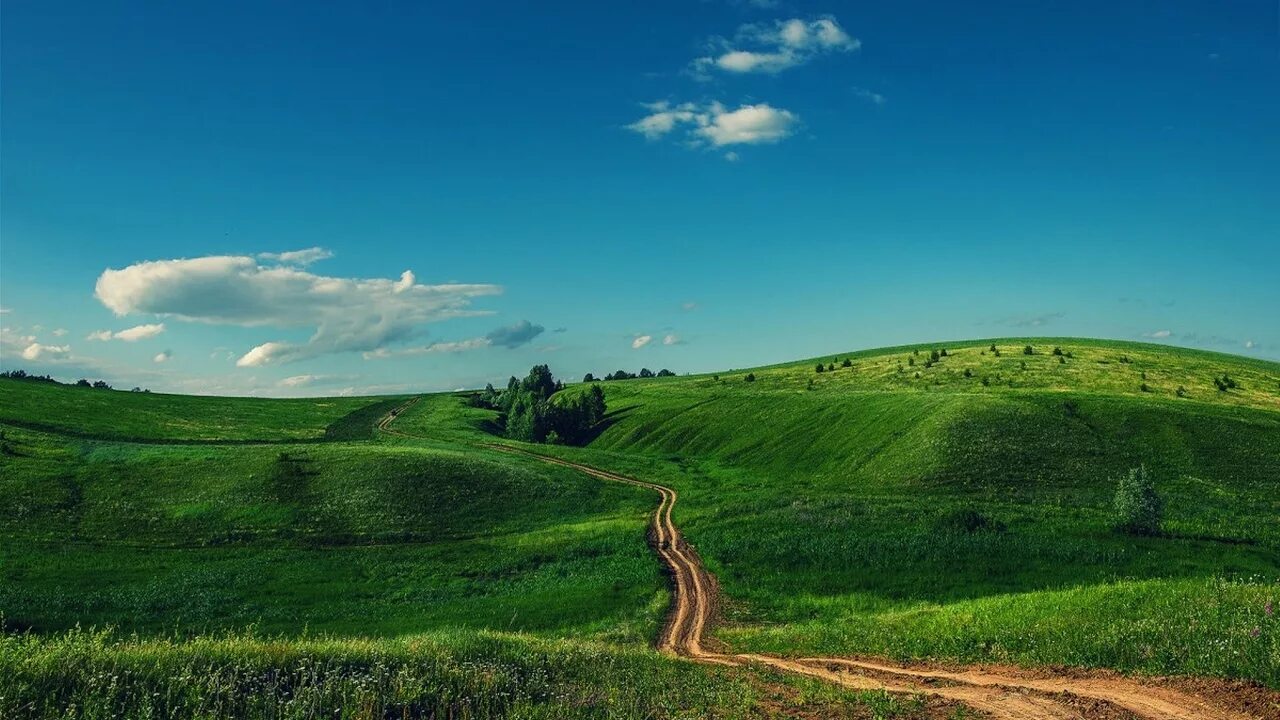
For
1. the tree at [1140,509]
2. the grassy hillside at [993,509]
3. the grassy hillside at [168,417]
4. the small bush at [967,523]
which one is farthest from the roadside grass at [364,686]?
the grassy hillside at [168,417]

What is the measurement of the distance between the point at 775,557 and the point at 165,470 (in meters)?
62.3

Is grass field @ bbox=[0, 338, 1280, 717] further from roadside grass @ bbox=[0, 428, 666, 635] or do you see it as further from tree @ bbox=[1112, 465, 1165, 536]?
tree @ bbox=[1112, 465, 1165, 536]

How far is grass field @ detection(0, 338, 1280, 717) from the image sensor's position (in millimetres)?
12836

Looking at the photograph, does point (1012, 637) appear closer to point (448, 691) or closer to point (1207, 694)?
point (1207, 694)

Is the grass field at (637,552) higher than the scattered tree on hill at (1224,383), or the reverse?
the scattered tree on hill at (1224,383)

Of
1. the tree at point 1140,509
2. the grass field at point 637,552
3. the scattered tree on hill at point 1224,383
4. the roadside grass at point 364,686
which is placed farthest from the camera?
the scattered tree on hill at point 1224,383

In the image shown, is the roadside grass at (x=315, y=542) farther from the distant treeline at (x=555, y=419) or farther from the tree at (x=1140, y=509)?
the distant treeline at (x=555, y=419)

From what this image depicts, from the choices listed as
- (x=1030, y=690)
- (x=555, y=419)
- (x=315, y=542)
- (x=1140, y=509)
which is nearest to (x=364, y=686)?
(x=1030, y=690)

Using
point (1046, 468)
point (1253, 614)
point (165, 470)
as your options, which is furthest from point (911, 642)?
point (165, 470)

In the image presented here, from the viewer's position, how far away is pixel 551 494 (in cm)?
6669

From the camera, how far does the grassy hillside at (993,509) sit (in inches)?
725

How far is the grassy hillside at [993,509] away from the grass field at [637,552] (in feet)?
Answer: 0.74

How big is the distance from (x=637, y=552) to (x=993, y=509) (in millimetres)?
27384

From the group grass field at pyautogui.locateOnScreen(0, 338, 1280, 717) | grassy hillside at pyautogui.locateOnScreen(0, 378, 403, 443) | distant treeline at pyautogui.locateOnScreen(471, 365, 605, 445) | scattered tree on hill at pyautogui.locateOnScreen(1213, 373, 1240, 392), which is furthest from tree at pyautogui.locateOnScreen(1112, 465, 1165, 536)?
grassy hillside at pyautogui.locateOnScreen(0, 378, 403, 443)
